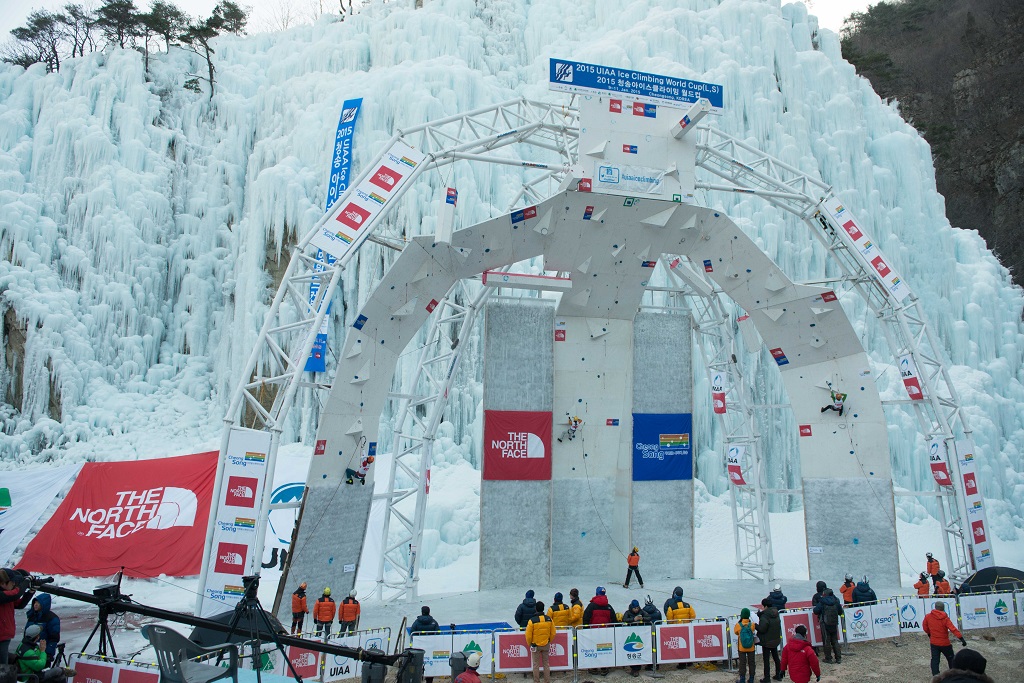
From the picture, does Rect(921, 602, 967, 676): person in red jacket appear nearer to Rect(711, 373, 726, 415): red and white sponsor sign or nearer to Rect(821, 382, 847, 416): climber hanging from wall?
Rect(821, 382, 847, 416): climber hanging from wall

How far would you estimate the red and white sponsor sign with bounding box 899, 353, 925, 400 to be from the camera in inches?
487

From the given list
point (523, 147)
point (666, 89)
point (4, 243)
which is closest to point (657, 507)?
point (666, 89)

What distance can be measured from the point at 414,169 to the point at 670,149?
4171 millimetres

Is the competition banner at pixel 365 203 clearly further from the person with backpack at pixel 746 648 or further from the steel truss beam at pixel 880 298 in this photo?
the person with backpack at pixel 746 648

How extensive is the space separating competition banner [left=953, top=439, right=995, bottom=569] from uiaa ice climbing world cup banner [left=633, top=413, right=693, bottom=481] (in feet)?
15.7

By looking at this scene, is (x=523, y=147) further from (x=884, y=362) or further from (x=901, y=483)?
(x=901, y=483)

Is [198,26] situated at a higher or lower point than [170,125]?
higher

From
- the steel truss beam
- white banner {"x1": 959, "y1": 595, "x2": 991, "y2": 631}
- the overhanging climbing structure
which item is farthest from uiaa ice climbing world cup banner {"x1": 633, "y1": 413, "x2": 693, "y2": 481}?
white banner {"x1": 959, "y1": 595, "x2": 991, "y2": 631}

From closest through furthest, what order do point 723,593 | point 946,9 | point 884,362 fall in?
1. point 723,593
2. point 884,362
3. point 946,9

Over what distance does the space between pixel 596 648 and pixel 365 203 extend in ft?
21.4

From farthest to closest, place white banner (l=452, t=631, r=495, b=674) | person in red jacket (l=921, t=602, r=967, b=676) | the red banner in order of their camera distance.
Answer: the red banner
white banner (l=452, t=631, r=495, b=674)
person in red jacket (l=921, t=602, r=967, b=676)

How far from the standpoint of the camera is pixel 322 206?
20.1 m

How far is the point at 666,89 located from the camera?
11344mm

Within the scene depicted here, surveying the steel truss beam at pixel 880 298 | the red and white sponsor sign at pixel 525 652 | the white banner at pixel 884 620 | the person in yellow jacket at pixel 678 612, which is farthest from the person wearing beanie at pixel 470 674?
the steel truss beam at pixel 880 298
